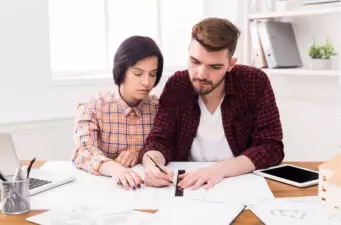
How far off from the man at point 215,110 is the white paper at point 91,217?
49 centimetres

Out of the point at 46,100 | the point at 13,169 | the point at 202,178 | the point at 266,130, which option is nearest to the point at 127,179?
the point at 202,178

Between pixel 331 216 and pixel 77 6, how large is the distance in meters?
2.39

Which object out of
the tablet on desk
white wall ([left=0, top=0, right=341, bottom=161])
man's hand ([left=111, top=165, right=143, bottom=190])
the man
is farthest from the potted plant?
man's hand ([left=111, top=165, right=143, bottom=190])

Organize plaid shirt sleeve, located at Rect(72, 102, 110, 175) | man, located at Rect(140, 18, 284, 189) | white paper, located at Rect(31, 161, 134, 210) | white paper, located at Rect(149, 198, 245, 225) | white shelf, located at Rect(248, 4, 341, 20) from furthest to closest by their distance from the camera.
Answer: white shelf, located at Rect(248, 4, 341, 20) < man, located at Rect(140, 18, 284, 189) < plaid shirt sleeve, located at Rect(72, 102, 110, 175) < white paper, located at Rect(31, 161, 134, 210) < white paper, located at Rect(149, 198, 245, 225)

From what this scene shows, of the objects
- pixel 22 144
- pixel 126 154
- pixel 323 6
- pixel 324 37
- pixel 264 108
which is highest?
pixel 323 6

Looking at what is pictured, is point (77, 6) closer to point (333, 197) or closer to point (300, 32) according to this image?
point (300, 32)

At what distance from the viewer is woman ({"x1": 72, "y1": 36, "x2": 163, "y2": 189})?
172 cm

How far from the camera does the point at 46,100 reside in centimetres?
267

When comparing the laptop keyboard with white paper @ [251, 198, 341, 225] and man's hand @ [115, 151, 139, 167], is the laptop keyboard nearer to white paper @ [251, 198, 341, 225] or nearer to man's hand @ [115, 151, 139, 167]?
man's hand @ [115, 151, 139, 167]

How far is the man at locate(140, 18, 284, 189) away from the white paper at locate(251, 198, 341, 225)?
41 cm

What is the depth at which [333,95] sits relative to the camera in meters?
2.56

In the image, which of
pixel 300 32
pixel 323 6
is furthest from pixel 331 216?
pixel 300 32

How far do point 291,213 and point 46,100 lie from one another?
74.9 inches

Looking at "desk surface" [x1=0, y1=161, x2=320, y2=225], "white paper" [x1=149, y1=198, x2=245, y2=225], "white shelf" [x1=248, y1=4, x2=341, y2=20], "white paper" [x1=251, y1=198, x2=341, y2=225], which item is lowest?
"desk surface" [x1=0, y1=161, x2=320, y2=225]
